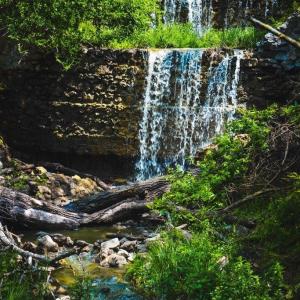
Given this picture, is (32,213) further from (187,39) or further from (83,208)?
(187,39)

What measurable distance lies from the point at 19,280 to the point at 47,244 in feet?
9.82

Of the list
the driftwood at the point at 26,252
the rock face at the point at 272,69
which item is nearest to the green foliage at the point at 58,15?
the driftwood at the point at 26,252

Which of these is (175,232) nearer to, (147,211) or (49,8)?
(49,8)

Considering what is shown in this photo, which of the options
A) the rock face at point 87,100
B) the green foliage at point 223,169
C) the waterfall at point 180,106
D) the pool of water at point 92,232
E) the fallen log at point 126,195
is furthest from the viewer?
the rock face at point 87,100

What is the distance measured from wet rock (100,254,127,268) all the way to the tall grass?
28.8 ft

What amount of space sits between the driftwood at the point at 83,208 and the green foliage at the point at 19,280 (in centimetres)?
354

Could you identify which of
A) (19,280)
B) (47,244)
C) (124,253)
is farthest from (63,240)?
(19,280)

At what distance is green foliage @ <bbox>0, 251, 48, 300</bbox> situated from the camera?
4574 mm

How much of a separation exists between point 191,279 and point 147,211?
5396 millimetres

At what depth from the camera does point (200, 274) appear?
15.3 feet

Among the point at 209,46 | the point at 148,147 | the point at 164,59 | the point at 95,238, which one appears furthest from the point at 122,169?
the point at 95,238

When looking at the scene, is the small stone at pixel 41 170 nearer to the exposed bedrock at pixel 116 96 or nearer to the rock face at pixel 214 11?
the exposed bedrock at pixel 116 96

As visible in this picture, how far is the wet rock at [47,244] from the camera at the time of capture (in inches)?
307

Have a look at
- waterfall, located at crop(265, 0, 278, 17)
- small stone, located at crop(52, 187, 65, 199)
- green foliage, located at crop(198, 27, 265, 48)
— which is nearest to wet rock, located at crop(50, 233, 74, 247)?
small stone, located at crop(52, 187, 65, 199)
